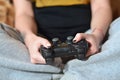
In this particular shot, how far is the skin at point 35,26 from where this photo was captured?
81cm

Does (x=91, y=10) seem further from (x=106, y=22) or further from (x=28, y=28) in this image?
(x=28, y=28)

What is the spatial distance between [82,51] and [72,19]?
0.31 m

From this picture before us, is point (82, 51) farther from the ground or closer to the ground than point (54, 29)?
farther from the ground

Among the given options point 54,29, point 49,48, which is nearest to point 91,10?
point 54,29

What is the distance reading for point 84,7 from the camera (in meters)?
1.09

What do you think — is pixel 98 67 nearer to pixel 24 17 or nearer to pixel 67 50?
pixel 67 50

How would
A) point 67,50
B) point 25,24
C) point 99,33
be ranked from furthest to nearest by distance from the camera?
point 25,24
point 99,33
point 67,50

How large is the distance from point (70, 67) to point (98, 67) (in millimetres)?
72

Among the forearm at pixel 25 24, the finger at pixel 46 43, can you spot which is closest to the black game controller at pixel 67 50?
the finger at pixel 46 43

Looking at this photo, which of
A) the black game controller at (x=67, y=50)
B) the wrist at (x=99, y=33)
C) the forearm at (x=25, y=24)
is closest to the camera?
the black game controller at (x=67, y=50)

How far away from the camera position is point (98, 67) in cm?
78

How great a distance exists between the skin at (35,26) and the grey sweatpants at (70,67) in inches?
1.0

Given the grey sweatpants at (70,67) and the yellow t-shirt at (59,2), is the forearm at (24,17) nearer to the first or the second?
the yellow t-shirt at (59,2)

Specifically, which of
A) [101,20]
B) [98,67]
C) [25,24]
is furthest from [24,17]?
[98,67]
